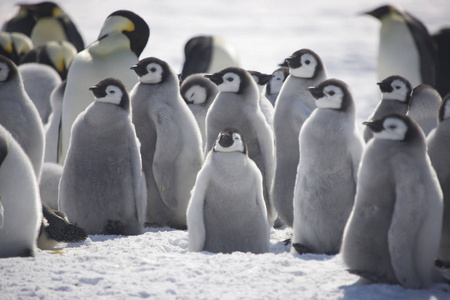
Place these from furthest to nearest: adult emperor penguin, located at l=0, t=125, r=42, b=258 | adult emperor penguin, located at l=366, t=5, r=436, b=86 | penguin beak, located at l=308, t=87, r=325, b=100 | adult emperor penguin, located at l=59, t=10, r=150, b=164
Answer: adult emperor penguin, located at l=366, t=5, r=436, b=86 → adult emperor penguin, located at l=59, t=10, r=150, b=164 → penguin beak, located at l=308, t=87, r=325, b=100 → adult emperor penguin, located at l=0, t=125, r=42, b=258

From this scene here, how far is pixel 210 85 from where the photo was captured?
6.41 metres

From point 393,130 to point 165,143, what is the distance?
2.37m

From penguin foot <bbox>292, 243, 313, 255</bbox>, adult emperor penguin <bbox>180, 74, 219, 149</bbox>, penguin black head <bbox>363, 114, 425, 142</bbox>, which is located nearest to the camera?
penguin black head <bbox>363, 114, 425, 142</bbox>

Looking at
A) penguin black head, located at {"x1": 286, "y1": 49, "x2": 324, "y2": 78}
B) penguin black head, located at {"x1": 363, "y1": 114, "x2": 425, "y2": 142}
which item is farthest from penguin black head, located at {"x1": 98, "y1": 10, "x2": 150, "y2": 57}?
penguin black head, located at {"x1": 363, "y1": 114, "x2": 425, "y2": 142}

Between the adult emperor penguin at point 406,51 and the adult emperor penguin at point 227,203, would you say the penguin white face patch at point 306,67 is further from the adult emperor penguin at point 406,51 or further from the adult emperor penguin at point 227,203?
the adult emperor penguin at point 406,51

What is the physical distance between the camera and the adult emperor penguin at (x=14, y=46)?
10.8 m

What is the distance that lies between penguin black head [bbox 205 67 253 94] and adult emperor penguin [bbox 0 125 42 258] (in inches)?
79.8

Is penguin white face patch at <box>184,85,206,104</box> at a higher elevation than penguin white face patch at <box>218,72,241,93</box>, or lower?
lower

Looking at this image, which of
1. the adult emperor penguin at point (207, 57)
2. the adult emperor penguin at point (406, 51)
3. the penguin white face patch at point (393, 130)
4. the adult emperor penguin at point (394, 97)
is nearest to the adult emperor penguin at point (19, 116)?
the adult emperor penguin at point (394, 97)

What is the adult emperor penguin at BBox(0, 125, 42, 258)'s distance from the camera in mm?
3520

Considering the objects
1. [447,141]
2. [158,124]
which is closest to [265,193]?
[158,124]

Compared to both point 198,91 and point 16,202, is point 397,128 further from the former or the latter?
point 198,91

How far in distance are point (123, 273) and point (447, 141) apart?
1.78m

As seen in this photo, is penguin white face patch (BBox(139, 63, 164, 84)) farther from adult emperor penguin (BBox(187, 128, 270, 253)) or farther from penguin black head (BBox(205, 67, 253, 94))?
adult emperor penguin (BBox(187, 128, 270, 253))
